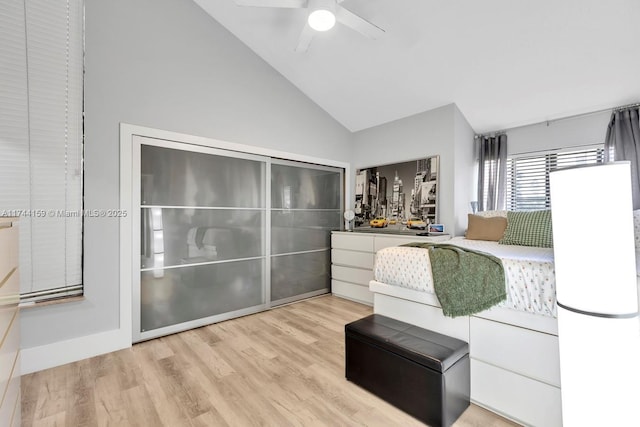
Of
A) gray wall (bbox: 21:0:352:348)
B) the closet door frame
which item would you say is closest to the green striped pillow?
gray wall (bbox: 21:0:352:348)

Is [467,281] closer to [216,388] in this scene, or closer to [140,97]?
[216,388]

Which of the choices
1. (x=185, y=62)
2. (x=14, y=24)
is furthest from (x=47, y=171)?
(x=185, y=62)

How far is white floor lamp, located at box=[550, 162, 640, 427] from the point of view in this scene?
0.96 metres

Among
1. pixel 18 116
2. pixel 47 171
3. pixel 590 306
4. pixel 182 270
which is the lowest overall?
pixel 182 270

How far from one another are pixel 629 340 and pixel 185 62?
346 cm

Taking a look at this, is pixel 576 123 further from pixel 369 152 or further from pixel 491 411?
pixel 491 411

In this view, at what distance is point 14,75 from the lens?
196 centimetres

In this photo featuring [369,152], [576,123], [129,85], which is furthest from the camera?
[369,152]

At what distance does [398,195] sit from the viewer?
3697mm

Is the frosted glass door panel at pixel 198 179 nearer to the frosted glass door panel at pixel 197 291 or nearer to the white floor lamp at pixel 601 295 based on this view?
the frosted glass door panel at pixel 197 291

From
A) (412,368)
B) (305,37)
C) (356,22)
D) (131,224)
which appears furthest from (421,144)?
(131,224)

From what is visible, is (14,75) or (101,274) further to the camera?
(101,274)

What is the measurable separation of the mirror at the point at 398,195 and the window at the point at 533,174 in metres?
1.04

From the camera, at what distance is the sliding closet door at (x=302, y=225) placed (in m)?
3.43
